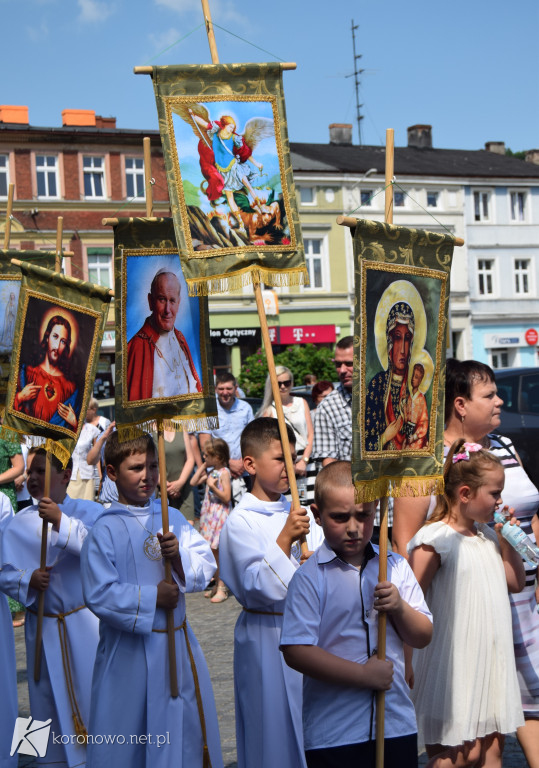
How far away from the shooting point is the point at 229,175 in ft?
16.3

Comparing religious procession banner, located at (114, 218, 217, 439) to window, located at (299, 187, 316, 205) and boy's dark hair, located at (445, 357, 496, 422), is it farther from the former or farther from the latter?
window, located at (299, 187, 316, 205)

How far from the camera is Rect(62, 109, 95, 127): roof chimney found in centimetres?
3891

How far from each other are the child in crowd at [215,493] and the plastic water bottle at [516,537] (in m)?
5.87

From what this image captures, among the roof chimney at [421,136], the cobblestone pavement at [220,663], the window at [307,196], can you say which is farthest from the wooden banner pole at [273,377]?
the roof chimney at [421,136]

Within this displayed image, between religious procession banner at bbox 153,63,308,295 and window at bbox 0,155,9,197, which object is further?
window at bbox 0,155,9,197

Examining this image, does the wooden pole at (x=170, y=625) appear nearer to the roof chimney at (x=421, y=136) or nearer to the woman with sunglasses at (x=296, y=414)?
the woman with sunglasses at (x=296, y=414)

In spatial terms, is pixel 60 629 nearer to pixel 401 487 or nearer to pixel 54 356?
pixel 54 356

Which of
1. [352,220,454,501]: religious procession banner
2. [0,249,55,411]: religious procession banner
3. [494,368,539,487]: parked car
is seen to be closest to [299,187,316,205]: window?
[494,368,539,487]: parked car

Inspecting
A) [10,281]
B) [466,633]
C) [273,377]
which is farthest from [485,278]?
[466,633]

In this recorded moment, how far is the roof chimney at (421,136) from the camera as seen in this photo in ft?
163

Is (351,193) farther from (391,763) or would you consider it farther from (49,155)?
(391,763)

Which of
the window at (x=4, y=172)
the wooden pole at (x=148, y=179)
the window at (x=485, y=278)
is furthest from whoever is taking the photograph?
the window at (x=485, y=278)

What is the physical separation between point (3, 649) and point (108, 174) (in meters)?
35.1

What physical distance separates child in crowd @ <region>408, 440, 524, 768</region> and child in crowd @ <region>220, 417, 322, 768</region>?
557 millimetres
